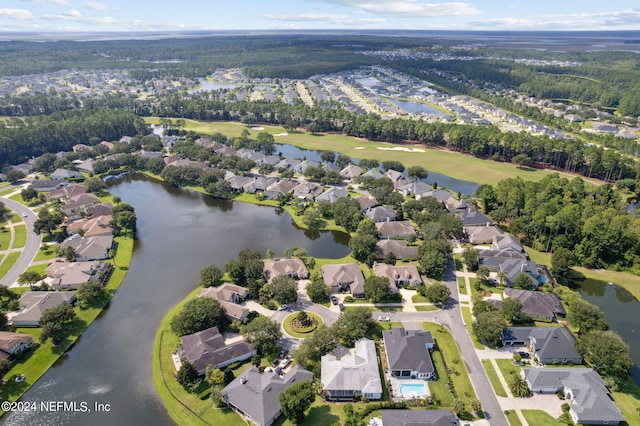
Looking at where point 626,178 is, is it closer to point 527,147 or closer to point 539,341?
point 527,147

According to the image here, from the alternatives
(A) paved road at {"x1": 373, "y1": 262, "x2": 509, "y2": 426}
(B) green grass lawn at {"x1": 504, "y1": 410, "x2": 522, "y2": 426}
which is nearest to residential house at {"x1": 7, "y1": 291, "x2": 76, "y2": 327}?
(A) paved road at {"x1": 373, "y1": 262, "x2": 509, "y2": 426}

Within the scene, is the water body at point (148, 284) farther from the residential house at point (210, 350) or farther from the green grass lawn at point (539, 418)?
the green grass lawn at point (539, 418)

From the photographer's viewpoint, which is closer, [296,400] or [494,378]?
[296,400]

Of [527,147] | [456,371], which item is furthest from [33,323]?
[527,147]

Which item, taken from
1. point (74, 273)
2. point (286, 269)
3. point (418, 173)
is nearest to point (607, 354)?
point (286, 269)

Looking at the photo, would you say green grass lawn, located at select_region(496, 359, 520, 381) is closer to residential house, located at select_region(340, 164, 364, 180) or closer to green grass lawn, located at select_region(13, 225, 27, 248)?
residential house, located at select_region(340, 164, 364, 180)

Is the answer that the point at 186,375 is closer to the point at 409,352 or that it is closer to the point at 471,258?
the point at 409,352

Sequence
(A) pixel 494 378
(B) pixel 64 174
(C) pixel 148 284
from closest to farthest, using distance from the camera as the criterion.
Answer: (A) pixel 494 378 < (C) pixel 148 284 < (B) pixel 64 174
